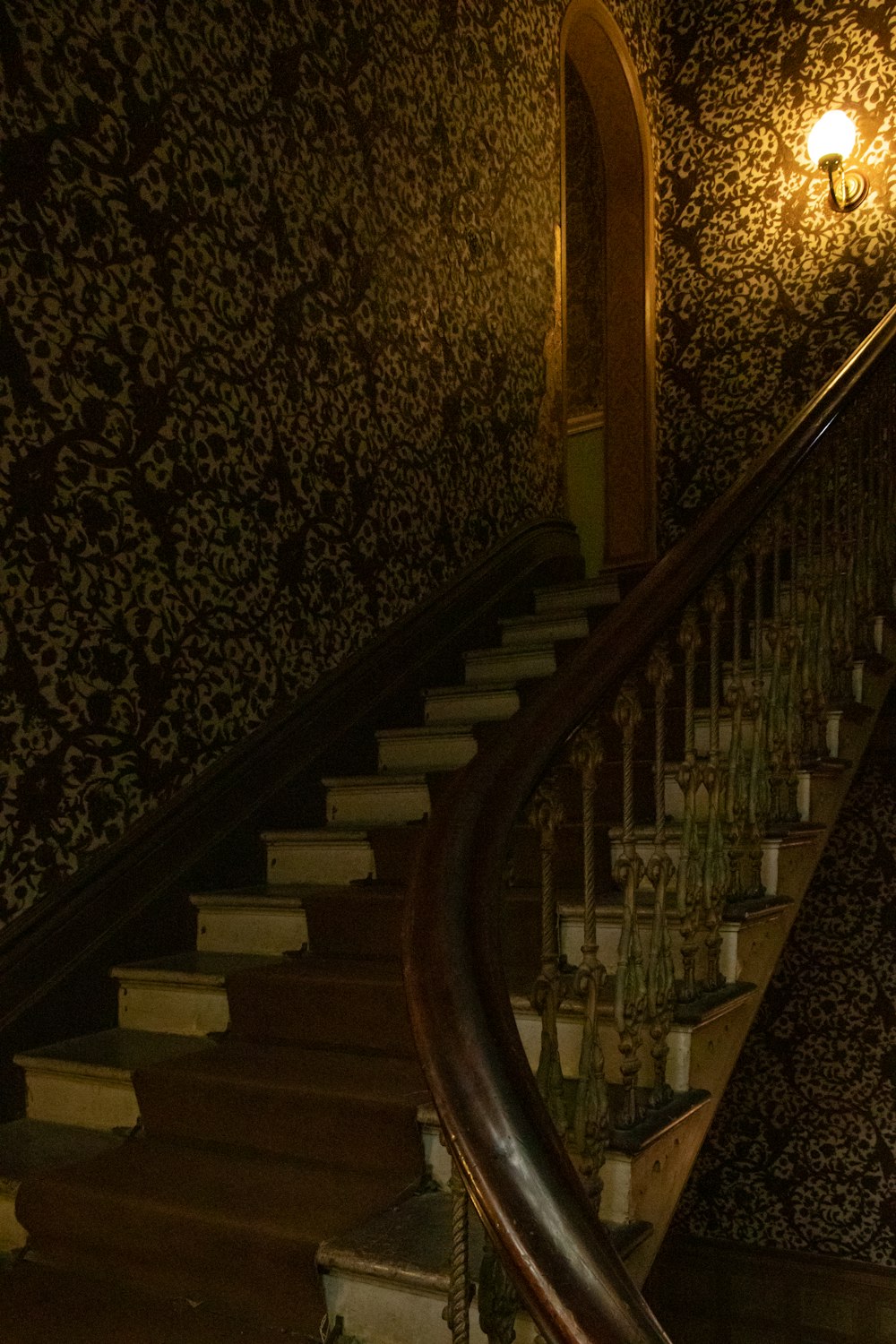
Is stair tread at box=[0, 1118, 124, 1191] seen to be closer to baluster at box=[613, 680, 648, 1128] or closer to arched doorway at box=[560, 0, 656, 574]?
baluster at box=[613, 680, 648, 1128]

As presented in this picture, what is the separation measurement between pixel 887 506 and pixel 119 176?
2.20 metres

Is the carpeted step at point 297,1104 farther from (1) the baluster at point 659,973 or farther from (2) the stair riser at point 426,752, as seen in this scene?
(2) the stair riser at point 426,752

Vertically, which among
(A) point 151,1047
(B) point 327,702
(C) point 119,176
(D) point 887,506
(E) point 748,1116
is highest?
(C) point 119,176

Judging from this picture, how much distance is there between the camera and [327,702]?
10.7ft

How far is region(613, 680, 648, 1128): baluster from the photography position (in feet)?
5.65

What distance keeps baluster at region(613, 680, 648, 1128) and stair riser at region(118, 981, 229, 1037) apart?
3.34 feet

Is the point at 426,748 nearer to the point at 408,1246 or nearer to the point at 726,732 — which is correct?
the point at 726,732

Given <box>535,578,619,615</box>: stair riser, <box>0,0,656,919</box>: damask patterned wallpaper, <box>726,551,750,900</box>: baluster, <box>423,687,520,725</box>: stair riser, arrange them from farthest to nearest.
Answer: <box>535,578,619,615</box>: stair riser, <box>423,687,520,725</box>: stair riser, <box>0,0,656,919</box>: damask patterned wallpaper, <box>726,551,750,900</box>: baluster

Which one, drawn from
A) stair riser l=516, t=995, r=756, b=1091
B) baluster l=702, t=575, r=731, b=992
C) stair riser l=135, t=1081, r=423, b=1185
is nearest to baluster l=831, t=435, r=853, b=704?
baluster l=702, t=575, r=731, b=992

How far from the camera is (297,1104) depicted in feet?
6.62

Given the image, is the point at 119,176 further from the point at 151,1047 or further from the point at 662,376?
the point at 662,376

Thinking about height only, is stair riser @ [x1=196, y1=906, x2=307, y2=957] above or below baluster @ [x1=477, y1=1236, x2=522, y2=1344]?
above

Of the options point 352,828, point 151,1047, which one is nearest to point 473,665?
point 352,828

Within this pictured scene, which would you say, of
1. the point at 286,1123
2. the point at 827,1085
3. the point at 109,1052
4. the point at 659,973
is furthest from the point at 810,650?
the point at 827,1085
